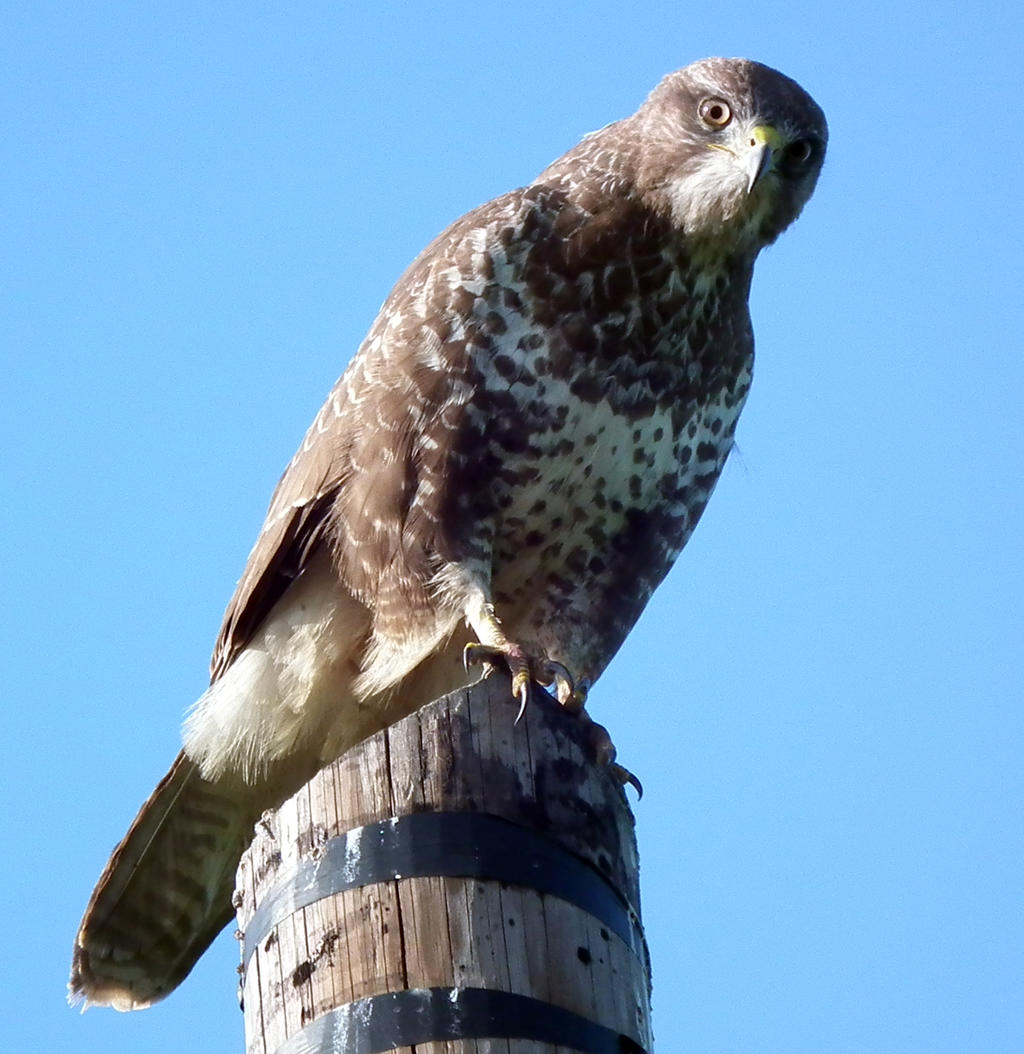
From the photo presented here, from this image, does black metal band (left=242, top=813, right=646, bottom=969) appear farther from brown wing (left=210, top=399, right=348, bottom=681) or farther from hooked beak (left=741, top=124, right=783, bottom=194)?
hooked beak (left=741, top=124, right=783, bottom=194)

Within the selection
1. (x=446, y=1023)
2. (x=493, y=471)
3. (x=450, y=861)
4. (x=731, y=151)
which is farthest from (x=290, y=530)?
(x=446, y=1023)

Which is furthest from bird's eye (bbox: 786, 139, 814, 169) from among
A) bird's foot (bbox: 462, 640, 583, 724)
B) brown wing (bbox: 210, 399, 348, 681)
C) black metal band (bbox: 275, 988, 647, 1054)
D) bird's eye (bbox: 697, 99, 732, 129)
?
black metal band (bbox: 275, 988, 647, 1054)

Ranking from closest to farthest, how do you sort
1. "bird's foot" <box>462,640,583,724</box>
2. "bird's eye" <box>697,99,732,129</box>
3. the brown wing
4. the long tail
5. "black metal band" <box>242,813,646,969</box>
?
"black metal band" <box>242,813,646,969</box> → "bird's foot" <box>462,640,583,724</box> → the long tail → the brown wing → "bird's eye" <box>697,99,732,129</box>

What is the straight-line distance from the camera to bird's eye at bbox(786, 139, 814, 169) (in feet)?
16.7

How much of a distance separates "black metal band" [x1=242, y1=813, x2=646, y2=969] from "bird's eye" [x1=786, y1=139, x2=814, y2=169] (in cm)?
268

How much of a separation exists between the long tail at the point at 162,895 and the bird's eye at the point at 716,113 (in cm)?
227

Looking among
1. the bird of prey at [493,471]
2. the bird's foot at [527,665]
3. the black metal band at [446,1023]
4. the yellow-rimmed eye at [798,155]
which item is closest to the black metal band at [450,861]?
the black metal band at [446,1023]

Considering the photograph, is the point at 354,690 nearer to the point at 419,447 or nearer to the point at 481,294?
the point at 419,447

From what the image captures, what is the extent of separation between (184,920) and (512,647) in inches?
49.5

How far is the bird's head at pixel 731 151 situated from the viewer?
488 cm

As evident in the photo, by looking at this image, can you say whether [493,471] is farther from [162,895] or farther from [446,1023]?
[446,1023]

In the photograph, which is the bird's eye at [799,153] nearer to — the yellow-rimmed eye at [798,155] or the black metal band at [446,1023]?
the yellow-rimmed eye at [798,155]

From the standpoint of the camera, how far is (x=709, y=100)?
16.7ft

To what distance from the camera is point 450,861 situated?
292 cm
